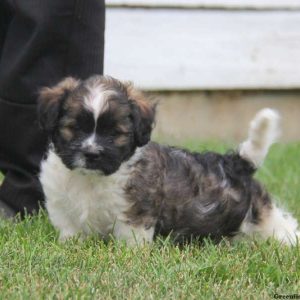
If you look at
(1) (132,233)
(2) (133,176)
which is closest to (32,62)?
(2) (133,176)

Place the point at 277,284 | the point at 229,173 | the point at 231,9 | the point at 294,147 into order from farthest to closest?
the point at 231,9 → the point at 294,147 → the point at 229,173 → the point at 277,284

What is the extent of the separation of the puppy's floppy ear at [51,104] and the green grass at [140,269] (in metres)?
0.66

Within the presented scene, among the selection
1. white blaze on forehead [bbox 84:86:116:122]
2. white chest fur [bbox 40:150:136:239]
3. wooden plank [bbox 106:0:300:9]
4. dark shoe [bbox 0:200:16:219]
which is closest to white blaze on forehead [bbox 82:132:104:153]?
white blaze on forehead [bbox 84:86:116:122]

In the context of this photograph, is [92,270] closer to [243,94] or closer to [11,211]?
[11,211]

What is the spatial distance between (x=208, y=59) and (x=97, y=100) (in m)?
6.39

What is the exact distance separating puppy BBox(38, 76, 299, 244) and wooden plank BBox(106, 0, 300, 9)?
5.23m

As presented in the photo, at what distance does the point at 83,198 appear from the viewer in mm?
5195

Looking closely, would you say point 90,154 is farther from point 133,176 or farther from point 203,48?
point 203,48

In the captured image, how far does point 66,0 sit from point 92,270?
6.25 ft

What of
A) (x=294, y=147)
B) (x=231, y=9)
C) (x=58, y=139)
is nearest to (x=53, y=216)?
(x=58, y=139)

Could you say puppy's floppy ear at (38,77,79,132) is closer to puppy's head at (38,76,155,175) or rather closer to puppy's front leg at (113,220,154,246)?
puppy's head at (38,76,155,175)

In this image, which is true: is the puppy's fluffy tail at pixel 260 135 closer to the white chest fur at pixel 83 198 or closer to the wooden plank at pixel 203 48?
the white chest fur at pixel 83 198

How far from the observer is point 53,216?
17.5 ft

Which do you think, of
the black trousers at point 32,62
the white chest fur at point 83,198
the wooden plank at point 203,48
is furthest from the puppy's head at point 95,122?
the wooden plank at point 203,48
